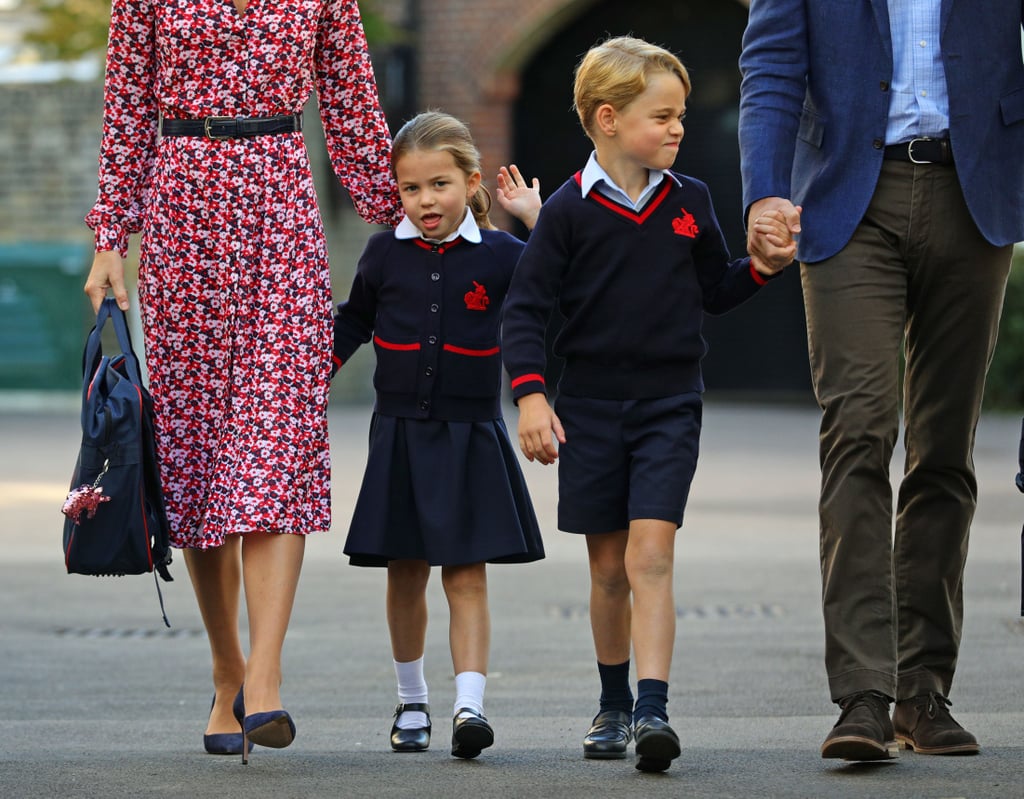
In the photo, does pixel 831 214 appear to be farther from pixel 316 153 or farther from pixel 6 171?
pixel 6 171

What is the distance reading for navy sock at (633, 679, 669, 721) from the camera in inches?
155

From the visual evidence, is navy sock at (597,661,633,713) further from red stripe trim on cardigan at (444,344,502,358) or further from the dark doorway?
the dark doorway

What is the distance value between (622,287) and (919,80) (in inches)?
31.2

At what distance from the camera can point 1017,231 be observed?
13.9 feet

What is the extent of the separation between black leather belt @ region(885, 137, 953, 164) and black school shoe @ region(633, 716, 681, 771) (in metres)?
1.34

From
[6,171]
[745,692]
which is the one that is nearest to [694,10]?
[6,171]

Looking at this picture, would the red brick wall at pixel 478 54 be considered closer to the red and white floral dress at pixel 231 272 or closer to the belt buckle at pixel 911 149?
the red and white floral dress at pixel 231 272

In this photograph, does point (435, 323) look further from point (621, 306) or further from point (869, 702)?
point (869, 702)

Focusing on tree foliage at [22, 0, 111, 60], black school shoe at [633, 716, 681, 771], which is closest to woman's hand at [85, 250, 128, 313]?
black school shoe at [633, 716, 681, 771]

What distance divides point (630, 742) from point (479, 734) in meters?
0.46

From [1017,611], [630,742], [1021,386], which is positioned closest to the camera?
[630,742]

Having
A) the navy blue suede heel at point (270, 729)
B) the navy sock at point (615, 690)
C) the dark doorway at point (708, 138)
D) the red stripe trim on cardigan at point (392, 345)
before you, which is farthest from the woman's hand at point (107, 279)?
the dark doorway at point (708, 138)

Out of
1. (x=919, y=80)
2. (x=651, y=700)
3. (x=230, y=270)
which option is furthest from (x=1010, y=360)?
(x=651, y=700)

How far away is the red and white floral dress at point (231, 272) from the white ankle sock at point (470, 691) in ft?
1.59
